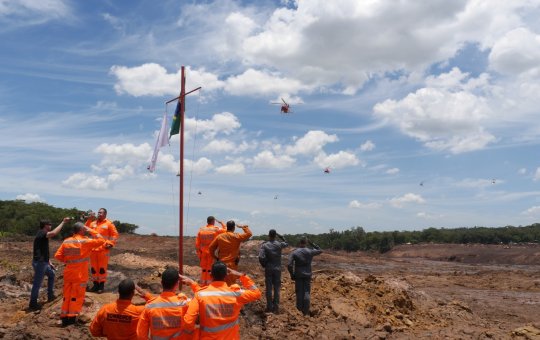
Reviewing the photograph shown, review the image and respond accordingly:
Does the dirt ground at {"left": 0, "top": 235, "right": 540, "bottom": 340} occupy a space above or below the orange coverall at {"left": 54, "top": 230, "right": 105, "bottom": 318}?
below

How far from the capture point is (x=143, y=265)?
21641mm

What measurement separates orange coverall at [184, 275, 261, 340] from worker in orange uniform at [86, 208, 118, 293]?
5.47 metres

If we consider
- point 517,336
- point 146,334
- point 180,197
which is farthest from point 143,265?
point 146,334

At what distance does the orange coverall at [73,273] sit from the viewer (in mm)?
8648

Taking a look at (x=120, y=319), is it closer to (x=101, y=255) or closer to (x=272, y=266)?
(x=101, y=255)

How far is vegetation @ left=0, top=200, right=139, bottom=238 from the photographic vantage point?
129 feet

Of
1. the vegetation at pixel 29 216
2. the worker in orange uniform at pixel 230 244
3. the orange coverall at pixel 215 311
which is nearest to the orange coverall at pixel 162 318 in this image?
the orange coverall at pixel 215 311

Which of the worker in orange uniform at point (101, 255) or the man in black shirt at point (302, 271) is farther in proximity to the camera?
the man in black shirt at point (302, 271)

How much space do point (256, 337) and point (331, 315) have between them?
2599mm

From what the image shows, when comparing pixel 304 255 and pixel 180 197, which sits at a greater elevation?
pixel 180 197

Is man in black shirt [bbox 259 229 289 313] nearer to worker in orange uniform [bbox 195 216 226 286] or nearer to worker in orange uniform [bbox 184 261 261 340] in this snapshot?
worker in orange uniform [bbox 195 216 226 286]

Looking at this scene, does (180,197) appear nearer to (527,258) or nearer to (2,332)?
(2,332)

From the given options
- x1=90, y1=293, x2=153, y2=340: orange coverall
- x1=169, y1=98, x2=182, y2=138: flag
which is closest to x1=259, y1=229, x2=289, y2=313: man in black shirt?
x1=169, y1=98, x2=182, y2=138: flag

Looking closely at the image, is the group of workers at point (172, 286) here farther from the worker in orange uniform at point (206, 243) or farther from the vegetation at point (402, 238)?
the vegetation at point (402, 238)
